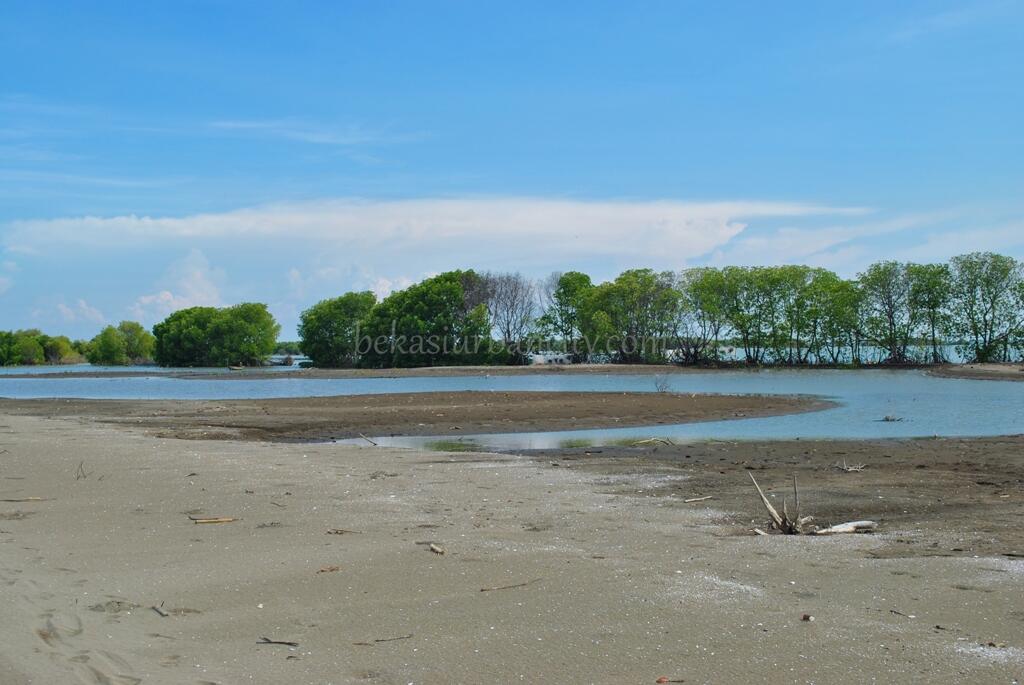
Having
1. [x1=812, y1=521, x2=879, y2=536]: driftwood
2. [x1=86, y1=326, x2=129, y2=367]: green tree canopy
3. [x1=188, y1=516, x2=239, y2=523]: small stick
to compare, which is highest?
[x1=86, y1=326, x2=129, y2=367]: green tree canopy

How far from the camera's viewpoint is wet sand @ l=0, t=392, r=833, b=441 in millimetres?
25500

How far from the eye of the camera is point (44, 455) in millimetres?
16406

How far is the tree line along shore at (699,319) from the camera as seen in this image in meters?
85.8

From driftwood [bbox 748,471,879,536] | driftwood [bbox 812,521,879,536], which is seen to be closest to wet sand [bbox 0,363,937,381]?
driftwood [bbox 748,471,879,536]

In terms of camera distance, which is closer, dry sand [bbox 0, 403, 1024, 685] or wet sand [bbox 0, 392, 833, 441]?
dry sand [bbox 0, 403, 1024, 685]

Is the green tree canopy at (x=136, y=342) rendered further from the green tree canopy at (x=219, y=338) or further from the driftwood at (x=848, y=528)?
the driftwood at (x=848, y=528)

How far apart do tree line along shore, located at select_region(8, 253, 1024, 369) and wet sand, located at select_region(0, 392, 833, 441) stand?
53.0 meters

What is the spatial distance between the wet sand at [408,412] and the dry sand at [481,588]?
12.0 m

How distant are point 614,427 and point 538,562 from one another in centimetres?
1884

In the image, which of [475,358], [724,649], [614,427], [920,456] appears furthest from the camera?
[475,358]

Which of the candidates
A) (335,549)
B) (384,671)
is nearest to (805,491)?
(335,549)

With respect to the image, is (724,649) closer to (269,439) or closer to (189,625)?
(189,625)

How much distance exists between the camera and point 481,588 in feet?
24.4

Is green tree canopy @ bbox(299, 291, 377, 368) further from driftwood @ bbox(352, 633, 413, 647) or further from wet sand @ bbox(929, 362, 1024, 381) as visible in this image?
driftwood @ bbox(352, 633, 413, 647)
